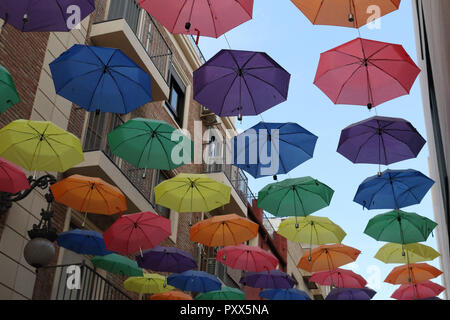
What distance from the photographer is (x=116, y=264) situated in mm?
12562

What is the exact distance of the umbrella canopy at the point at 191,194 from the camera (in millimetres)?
12102

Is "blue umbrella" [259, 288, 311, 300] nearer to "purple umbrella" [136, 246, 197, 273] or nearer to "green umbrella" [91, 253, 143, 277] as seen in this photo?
"purple umbrella" [136, 246, 197, 273]

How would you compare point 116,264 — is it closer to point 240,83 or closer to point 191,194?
point 191,194

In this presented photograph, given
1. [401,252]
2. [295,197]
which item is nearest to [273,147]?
[295,197]

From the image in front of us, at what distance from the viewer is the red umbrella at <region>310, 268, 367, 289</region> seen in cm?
1631

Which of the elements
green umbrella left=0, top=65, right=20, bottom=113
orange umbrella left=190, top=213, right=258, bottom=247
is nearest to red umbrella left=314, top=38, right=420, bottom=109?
orange umbrella left=190, top=213, right=258, bottom=247

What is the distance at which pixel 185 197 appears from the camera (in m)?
12.2

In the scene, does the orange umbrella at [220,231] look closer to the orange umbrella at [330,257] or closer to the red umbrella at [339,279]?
the orange umbrella at [330,257]

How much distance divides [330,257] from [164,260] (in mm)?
4702

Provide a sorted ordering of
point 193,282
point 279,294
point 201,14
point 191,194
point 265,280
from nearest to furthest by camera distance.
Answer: point 201,14 → point 191,194 → point 193,282 → point 265,280 → point 279,294

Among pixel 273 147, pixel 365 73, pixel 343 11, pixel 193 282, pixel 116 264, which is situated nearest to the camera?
pixel 343 11

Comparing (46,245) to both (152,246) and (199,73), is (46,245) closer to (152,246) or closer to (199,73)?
(152,246)

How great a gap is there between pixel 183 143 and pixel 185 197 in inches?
62.5

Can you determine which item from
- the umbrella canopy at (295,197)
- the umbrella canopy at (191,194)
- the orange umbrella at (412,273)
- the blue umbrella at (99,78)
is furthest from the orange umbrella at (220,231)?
the orange umbrella at (412,273)
